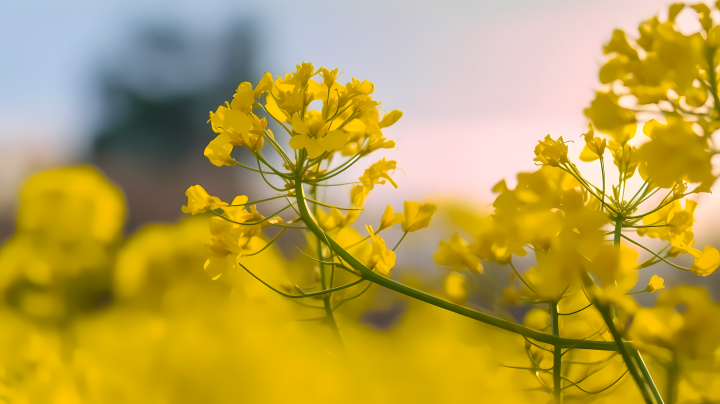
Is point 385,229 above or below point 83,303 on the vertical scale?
above

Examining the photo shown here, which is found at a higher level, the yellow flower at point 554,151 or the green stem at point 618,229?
the yellow flower at point 554,151

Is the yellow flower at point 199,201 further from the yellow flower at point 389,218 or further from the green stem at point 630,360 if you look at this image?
the green stem at point 630,360

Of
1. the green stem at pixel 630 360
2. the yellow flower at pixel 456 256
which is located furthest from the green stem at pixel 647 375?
the yellow flower at pixel 456 256

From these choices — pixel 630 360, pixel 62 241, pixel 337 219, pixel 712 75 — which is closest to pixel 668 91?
pixel 712 75

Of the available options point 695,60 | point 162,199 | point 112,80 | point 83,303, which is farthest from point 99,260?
point 112,80

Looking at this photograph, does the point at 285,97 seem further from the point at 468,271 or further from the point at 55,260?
the point at 55,260

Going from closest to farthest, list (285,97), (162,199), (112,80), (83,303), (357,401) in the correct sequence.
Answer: (357,401) → (285,97) → (83,303) → (162,199) → (112,80)


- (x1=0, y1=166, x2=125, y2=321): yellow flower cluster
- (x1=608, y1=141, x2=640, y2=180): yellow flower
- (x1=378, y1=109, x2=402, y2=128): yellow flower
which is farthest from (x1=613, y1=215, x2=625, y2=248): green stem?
(x1=0, y1=166, x2=125, y2=321): yellow flower cluster

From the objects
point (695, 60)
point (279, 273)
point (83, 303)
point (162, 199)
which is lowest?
point (162, 199)
